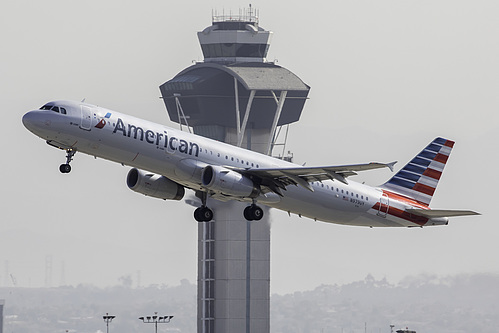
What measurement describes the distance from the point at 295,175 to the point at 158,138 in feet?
32.4

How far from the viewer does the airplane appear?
8825 cm

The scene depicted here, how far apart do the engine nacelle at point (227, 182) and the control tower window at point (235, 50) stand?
92105 millimetres

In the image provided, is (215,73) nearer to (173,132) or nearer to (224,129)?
(224,129)

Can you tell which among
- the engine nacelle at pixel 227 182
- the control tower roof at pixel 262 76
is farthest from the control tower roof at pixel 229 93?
the engine nacelle at pixel 227 182

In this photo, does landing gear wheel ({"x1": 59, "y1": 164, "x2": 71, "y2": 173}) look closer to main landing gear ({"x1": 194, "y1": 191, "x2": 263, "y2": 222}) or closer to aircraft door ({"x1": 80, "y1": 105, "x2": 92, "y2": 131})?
aircraft door ({"x1": 80, "y1": 105, "x2": 92, "y2": 131})

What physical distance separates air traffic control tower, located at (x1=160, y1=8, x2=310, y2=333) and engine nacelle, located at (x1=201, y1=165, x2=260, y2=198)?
3003 inches

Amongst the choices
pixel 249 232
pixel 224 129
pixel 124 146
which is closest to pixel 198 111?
pixel 224 129

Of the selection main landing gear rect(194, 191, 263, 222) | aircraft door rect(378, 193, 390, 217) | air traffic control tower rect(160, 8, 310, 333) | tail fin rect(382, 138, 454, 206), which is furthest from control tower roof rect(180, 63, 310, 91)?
main landing gear rect(194, 191, 263, 222)

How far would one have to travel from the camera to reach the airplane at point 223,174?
290ft

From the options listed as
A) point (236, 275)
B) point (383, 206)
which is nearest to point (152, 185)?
point (383, 206)

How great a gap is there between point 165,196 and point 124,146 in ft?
32.0

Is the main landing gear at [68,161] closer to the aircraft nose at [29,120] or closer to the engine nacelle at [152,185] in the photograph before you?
the aircraft nose at [29,120]

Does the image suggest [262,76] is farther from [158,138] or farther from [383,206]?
[158,138]

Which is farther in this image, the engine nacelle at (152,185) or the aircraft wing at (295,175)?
the engine nacelle at (152,185)
